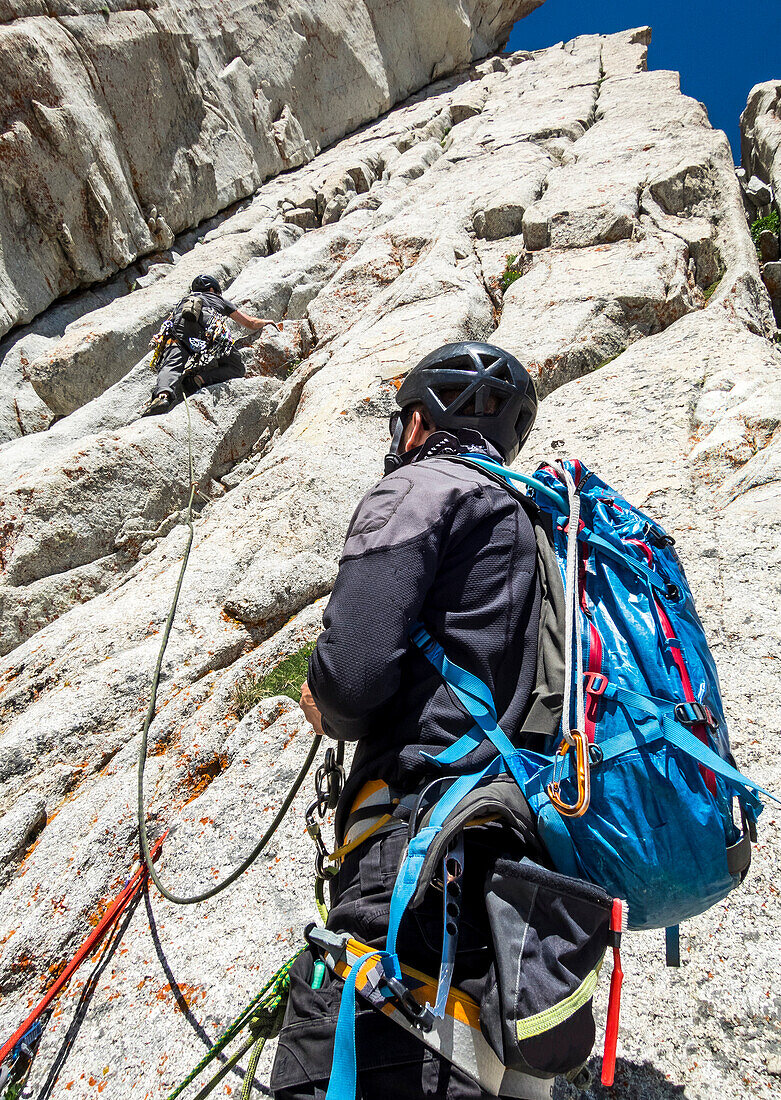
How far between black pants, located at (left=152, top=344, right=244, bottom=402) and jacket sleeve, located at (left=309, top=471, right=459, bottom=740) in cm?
991

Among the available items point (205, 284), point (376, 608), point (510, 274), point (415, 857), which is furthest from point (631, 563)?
point (205, 284)

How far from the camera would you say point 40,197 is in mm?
17922

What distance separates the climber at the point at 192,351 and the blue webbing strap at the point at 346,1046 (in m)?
10.6

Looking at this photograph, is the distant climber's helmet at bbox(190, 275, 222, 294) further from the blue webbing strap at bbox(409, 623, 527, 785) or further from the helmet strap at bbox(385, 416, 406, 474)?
the blue webbing strap at bbox(409, 623, 527, 785)

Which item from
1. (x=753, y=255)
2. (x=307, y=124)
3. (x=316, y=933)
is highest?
(x=307, y=124)

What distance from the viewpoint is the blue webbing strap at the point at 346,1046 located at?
6.37ft

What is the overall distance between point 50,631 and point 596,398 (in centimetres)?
719

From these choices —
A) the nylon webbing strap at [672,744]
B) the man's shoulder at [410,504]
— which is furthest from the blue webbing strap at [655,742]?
the man's shoulder at [410,504]

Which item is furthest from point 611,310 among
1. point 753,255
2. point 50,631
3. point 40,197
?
point 40,197

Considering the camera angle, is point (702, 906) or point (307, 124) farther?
point (307, 124)

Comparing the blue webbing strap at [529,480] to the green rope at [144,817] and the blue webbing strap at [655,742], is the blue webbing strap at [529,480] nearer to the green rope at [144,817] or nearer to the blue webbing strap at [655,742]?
the blue webbing strap at [655,742]

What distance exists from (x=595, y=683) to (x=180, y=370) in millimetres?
11216

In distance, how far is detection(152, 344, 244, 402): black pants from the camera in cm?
1132

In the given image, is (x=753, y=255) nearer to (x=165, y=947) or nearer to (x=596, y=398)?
(x=596, y=398)
